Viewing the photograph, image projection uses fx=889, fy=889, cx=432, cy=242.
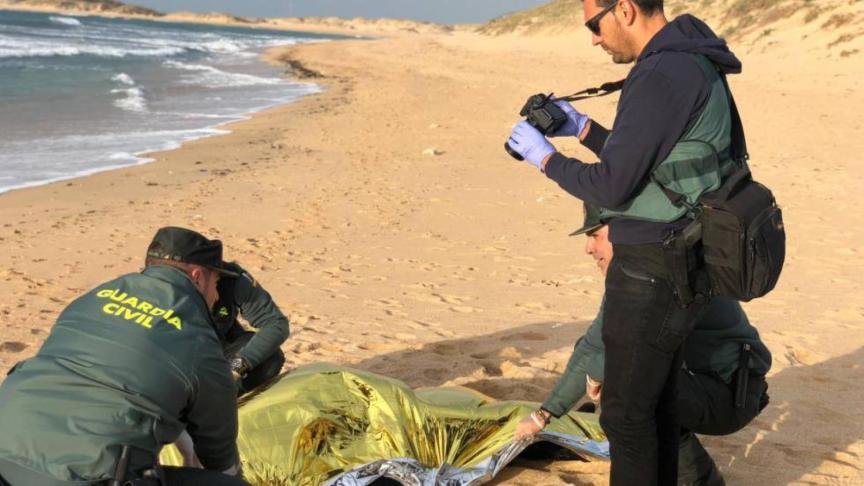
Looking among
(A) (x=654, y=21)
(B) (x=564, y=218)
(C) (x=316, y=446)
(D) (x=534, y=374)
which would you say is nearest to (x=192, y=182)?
(B) (x=564, y=218)

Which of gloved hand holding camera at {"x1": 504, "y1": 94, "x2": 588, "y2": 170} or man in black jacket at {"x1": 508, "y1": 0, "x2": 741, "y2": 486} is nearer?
man in black jacket at {"x1": 508, "y1": 0, "x2": 741, "y2": 486}

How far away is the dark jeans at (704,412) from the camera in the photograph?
3.29 m

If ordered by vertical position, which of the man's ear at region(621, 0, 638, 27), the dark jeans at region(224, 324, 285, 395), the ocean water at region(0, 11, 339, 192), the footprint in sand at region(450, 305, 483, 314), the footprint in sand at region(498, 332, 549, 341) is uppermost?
the man's ear at region(621, 0, 638, 27)

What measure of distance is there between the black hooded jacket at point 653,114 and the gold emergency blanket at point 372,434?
1.31 metres

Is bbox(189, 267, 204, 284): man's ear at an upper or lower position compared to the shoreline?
upper

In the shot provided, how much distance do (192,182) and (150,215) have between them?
1.89 metres

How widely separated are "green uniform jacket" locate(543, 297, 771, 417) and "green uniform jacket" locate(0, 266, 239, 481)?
4.84 ft

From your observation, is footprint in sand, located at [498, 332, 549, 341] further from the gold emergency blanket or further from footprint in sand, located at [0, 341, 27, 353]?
footprint in sand, located at [0, 341, 27, 353]

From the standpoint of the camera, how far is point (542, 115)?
3053 mm

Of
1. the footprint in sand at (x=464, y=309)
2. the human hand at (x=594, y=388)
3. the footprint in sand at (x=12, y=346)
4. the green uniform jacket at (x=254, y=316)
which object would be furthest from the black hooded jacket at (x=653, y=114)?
the footprint in sand at (x=12, y=346)

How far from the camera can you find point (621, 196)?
2.66m

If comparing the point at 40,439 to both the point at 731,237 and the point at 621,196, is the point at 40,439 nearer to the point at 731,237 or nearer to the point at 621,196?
the point at 621,196

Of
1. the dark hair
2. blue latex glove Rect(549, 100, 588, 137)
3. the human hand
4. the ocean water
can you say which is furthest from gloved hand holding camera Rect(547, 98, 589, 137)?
the ocean water

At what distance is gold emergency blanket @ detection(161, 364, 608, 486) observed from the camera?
3.44 metres
